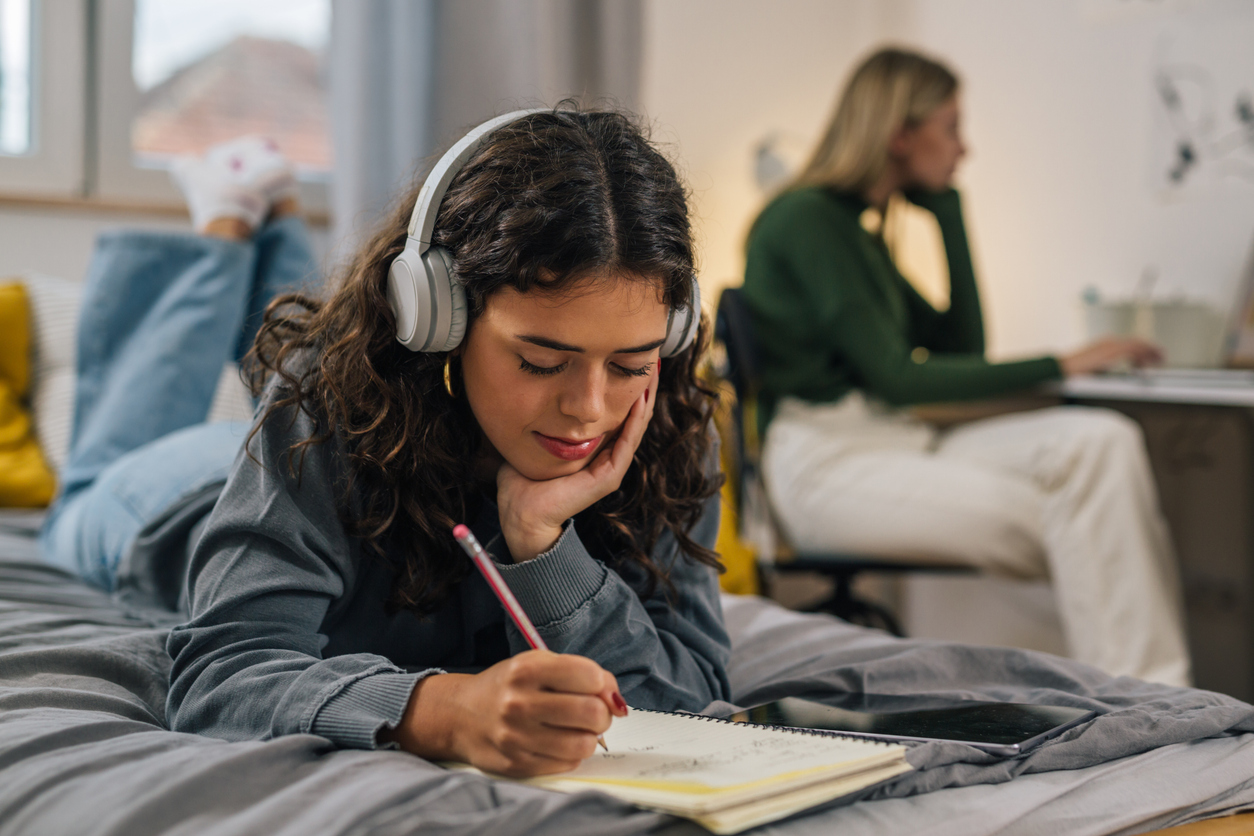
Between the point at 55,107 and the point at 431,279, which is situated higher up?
the point at 55,107

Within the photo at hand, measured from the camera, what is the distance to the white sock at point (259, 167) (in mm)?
1717

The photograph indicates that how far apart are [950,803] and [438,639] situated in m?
0.42

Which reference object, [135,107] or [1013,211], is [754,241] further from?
[135,107]

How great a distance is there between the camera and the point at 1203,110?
2.27 m

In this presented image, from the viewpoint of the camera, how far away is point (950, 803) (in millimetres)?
628

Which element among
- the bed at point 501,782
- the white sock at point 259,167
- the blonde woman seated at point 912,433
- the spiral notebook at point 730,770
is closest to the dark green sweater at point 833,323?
the blonde woman seated at point 912,433

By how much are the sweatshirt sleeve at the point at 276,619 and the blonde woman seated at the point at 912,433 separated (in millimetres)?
1263

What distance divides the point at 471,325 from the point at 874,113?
5.36 ft

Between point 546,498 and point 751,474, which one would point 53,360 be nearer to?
point 751,474

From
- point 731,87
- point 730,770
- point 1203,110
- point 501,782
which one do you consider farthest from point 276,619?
point 731,87

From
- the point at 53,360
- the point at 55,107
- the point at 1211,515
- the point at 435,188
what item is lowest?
the point at 1211,515

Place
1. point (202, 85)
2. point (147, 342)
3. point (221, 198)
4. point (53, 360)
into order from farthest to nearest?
1. point (202, 85)
2. point (53, 360)
3. point (221, 198)
4. point (147, 342)

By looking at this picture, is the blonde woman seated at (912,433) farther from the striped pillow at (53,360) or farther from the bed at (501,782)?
the striped pillow at (53,360)

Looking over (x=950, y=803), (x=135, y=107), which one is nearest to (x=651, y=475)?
(x=950, y=803)
